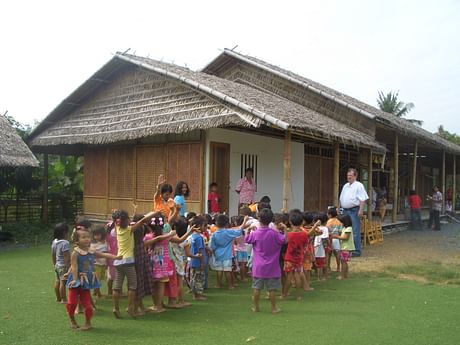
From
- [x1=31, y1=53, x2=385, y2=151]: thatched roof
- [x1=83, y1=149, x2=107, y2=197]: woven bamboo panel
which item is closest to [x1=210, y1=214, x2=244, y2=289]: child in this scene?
[x1=31, y1=53, x2=385, y2=151]: thatched roof

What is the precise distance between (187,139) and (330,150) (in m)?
5.54

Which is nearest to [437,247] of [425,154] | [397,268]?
[397,268]

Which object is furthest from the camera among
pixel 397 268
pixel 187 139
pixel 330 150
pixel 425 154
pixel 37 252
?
pixel 425 154

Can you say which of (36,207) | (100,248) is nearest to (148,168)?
(36,207)

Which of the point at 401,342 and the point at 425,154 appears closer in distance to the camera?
the point at 401,342

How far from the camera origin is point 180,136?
11.3m

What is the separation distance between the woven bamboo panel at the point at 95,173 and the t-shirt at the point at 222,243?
A: 24.3 ft

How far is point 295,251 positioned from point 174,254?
156cm

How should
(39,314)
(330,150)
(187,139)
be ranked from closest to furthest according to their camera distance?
(39,314) < (187,139) < (330,150)

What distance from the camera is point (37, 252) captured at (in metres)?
10.3

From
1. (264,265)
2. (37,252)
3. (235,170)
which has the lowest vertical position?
(37,252)

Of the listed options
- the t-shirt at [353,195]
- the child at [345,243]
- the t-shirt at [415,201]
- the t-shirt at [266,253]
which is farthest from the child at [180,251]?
the t-shirt at [415,201]

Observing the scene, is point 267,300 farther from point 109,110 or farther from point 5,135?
point 5,135

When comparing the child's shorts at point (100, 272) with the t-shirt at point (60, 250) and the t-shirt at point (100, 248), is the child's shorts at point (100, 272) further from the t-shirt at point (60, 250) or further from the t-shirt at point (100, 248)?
the t-shirt at point (60, 250)
